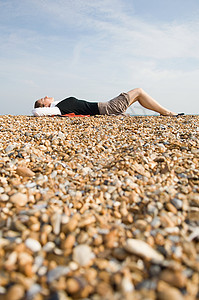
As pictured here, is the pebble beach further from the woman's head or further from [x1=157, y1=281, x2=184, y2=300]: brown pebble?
the woman's head

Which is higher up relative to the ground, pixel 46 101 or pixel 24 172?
pixel 46 101

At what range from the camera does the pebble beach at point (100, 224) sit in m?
1.21

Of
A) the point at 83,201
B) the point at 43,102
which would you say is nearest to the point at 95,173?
the point at 83,201

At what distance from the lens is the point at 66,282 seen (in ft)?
3.99

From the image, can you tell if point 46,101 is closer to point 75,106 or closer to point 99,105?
point 75,106

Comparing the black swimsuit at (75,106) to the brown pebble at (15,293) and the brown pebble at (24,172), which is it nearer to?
the brown pebble at (24,172)

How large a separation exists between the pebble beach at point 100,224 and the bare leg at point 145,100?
370 centimetres

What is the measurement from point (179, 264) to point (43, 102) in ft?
22.5

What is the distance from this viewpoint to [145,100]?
7094 millimetres

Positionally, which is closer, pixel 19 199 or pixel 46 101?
pixel 19 199

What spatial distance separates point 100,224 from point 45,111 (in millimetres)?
5961

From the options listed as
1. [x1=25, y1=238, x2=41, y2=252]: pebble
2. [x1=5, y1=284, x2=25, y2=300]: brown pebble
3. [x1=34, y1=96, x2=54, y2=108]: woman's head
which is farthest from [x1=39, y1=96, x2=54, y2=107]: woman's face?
[x1=5, y1=284, x2=25, y2=300]: brown pebble

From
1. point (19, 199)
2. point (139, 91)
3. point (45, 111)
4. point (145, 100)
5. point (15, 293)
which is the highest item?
point (139, 91)

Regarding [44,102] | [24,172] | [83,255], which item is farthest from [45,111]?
[83,255]
